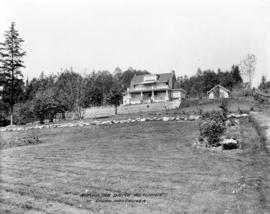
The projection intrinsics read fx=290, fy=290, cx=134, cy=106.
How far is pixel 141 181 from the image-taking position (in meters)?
6.95

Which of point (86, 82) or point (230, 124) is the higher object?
point (86, 82)

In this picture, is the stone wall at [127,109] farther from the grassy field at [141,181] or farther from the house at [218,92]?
the grassy field at [141,181]

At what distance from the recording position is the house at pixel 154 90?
54.4 m

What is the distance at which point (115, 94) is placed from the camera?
3584 centimetres

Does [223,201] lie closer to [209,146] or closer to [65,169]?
[65,169]

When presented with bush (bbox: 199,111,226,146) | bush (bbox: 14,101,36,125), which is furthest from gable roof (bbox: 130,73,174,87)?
bush (bbox: 199,111,226,146)

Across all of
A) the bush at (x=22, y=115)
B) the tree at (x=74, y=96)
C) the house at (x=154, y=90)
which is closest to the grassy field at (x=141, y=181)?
the tree at (x=74, y=96)

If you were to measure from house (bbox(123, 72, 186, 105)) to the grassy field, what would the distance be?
4330 centimetres

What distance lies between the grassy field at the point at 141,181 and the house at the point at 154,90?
43.3 metres

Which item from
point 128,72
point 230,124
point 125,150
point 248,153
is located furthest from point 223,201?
point 128,72

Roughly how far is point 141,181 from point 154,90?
48.6m

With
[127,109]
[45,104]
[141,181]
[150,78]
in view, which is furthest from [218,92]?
[141,181]

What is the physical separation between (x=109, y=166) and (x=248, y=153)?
4.44 meters

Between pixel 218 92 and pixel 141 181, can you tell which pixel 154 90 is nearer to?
pixel 218 92
